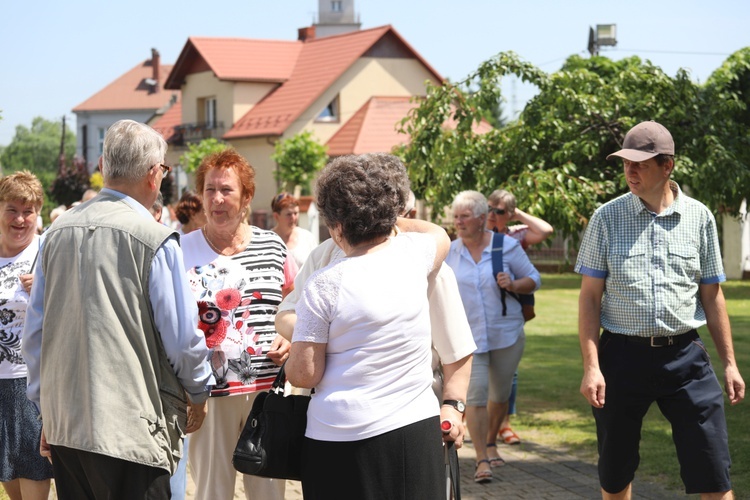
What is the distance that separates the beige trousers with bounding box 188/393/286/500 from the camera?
487 cm

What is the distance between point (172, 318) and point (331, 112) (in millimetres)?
46100

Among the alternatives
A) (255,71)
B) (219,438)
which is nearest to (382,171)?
(219,438)

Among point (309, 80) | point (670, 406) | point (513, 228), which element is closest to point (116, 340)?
point (670, 406)

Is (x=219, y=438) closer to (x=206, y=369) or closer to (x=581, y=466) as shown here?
(x=206, y=369)

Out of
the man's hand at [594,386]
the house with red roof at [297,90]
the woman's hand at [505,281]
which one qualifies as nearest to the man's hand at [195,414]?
the man's hand at [594,386]

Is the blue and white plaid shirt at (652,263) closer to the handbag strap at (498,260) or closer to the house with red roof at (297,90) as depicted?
the handbag strap at (498,260)

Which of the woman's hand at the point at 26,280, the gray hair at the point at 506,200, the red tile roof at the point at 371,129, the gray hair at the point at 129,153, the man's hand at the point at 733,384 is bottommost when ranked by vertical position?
the man's hand at the point at 733,384

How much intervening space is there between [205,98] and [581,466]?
47.9 m

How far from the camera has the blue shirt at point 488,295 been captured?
7570mm

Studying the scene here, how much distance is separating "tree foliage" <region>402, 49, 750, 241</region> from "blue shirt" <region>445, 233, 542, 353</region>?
5.48ft

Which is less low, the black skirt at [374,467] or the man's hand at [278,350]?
the man's hand at [278,350]

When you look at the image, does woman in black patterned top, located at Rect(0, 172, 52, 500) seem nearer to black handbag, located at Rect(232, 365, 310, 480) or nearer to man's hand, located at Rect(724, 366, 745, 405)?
black handbag, located at Rect(232, 365, 310, 480)

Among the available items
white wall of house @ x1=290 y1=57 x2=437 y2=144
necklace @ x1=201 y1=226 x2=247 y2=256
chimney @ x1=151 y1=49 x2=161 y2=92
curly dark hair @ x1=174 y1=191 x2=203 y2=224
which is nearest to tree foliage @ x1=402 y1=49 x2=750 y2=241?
curly dark hair @ x1=174 y1=191 x2=203 y2=224

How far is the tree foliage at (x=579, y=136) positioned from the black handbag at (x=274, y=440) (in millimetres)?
6017
